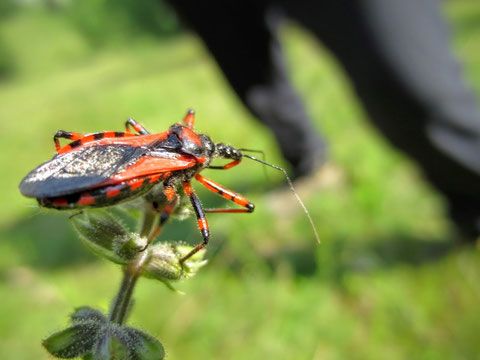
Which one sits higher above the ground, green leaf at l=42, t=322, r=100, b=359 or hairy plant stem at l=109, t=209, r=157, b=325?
hairy plant stem at l=109, t=209, r=157, b=325

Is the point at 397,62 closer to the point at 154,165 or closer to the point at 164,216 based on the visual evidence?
the point at 154,165

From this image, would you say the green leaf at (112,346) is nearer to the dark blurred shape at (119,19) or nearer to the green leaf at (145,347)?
the green leaf at (145,347)

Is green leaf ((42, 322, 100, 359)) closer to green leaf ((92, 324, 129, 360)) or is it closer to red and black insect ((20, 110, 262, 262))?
green leaf ((92, 324, 129, 360))

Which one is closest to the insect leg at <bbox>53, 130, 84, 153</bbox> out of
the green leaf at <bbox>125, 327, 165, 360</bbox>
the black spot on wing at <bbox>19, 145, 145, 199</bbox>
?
the black spot on wing at <bbox>19, 145, 145, 199</bbox>

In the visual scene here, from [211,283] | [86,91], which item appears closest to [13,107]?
[86,91]

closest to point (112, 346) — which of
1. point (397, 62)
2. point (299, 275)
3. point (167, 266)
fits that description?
point (167, 266)
